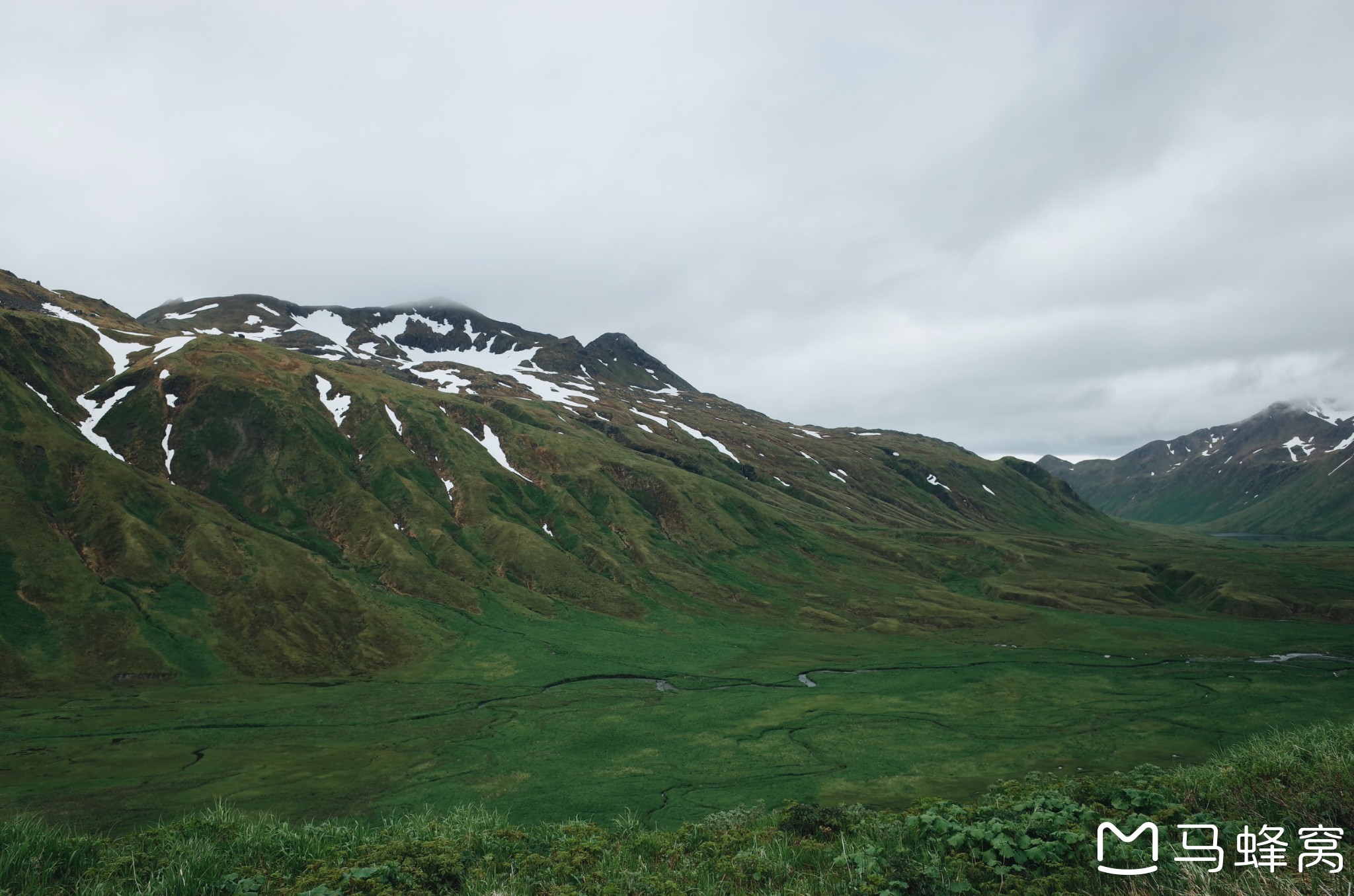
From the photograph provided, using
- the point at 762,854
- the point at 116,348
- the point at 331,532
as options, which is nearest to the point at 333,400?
the point at 116,348

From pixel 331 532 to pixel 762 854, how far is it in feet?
409

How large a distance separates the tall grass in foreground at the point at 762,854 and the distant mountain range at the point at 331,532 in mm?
81419

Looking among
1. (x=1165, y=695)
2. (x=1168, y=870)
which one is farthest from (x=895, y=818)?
(x=1165, y=695)

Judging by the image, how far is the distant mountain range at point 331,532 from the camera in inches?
3270

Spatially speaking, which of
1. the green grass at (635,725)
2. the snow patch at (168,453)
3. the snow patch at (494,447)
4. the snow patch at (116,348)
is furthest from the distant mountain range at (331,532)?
the green grass at (635,725)

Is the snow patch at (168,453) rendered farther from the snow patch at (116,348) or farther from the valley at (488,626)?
the snow patch at (116,348)

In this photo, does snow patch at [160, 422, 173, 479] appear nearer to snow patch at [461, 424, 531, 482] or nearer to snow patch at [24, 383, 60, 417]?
snow patch at [24, 383, 60, 417]

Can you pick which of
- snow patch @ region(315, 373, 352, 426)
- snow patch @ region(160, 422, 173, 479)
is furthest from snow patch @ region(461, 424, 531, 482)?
snow patch @ region(160, 422, 173, 479)

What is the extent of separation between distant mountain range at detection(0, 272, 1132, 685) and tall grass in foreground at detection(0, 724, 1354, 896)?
81419 millimetres

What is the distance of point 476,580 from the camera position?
119 m

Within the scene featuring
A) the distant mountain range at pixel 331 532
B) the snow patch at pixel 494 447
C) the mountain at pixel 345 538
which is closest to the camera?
the distant mountain range at pixel 331 532

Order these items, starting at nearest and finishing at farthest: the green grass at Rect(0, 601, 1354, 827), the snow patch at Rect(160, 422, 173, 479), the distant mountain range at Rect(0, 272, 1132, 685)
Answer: the green grass at Rect(0, 601, 1354, 827) < the distant mountain range at Rect(0, 272, 1132, 685) < the snow patch at Rect(160, 422, 173, 479)

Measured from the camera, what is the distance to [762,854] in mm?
14328

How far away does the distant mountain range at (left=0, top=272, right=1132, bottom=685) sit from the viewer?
83062 mm
